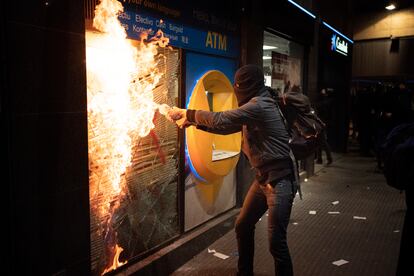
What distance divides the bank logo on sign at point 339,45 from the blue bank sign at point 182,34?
585cm

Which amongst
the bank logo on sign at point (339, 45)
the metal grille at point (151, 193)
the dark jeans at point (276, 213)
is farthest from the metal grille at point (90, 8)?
Result: the bank logo on sign at point (339, 45)

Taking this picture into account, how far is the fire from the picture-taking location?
132 inches

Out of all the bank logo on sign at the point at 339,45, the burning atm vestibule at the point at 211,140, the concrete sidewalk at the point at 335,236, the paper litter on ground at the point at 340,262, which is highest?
the bank logo on sign at the point at 339,45

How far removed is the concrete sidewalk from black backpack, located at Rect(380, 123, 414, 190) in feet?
6.10

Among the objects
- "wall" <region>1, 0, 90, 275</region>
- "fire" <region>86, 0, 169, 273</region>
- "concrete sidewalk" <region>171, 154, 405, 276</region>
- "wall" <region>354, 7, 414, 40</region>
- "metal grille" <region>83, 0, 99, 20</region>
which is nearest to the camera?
"wall" <region>1, 0, 90, 275</region>

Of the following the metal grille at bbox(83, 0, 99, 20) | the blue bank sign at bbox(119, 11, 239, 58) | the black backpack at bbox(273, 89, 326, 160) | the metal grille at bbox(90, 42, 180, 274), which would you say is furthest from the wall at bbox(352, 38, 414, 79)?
the metal grille at bbox(83, 0, 99, 20)

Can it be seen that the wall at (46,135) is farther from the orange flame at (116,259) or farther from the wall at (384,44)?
the wall at (384,44)

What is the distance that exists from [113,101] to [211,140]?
5.16 feet

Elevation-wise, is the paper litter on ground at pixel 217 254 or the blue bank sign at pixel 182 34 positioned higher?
the blue bank sign at pixel 182 34

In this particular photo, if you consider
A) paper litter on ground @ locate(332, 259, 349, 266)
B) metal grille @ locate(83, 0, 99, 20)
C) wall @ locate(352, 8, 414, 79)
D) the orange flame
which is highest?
wall @ locate(352, 8, 414, 79)

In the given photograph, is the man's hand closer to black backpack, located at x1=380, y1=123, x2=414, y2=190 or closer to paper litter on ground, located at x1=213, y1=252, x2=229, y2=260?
black backpack, located at x1=380, y1=123, x2=414, y2=190

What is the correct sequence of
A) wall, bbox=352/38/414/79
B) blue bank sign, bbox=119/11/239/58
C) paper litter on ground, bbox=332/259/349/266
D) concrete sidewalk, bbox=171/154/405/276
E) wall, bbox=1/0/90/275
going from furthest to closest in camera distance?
wall, bbox=352/38/414/79
paper litter on ground, bbox=332/259/349/266
concrete sidewalk, bbox=171/154/405/276
blue bank sign, bbox=119/11/239/58
wall, bbox=1/0/90/275

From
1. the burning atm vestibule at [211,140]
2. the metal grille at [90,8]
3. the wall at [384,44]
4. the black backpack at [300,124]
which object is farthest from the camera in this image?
the wall at [384,44]

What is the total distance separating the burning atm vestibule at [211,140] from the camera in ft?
15.0
